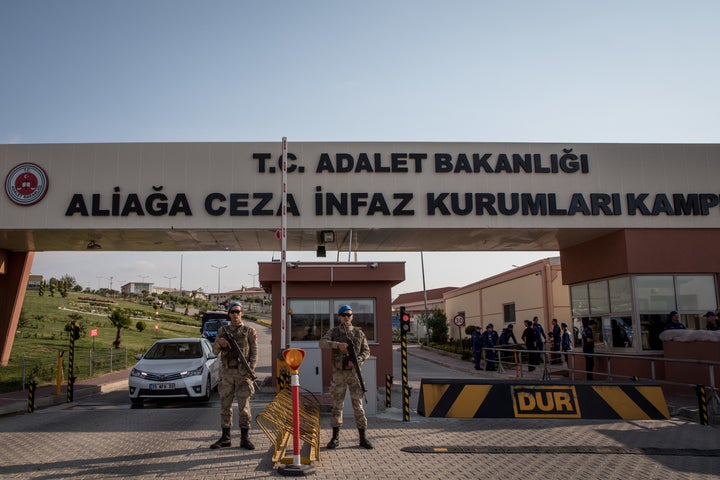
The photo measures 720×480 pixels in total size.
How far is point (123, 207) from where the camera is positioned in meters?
15.0

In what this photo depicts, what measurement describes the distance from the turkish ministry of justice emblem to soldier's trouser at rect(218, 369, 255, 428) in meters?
9.85

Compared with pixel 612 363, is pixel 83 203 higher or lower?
higher

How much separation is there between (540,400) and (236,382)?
5.44 meters

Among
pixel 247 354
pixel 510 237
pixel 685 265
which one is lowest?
pixel 247 354

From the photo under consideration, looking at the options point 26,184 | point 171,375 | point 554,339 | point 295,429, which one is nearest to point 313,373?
point 171,375

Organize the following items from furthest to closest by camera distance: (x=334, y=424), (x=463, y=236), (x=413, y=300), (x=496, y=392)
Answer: (x=413, y=300) → (x=463, y=236) → (x=496, y=392) → (x=334, y=424)

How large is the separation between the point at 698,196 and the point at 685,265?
6.34ft

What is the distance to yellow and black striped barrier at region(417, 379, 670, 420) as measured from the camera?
10164 millimetres

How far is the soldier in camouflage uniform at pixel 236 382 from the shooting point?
7.85m

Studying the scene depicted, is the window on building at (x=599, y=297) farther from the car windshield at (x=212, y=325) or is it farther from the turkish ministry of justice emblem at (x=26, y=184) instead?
the car windshield at (x=212, y=325)

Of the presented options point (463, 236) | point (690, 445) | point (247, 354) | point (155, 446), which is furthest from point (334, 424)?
point (463, 236)

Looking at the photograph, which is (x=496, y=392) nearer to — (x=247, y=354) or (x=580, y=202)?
(x=247, y=354)

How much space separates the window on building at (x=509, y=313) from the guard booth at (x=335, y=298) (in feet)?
58.2

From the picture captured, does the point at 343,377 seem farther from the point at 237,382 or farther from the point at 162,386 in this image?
the point at 162,386
